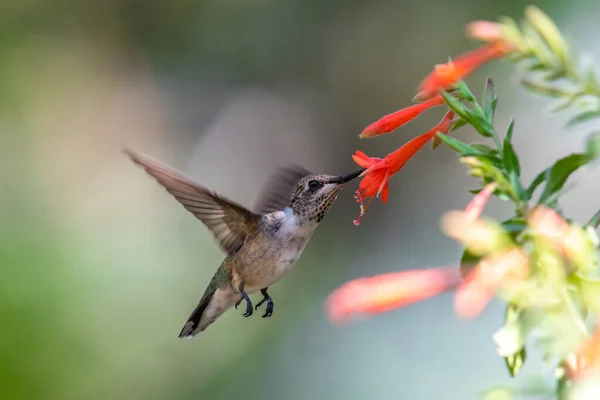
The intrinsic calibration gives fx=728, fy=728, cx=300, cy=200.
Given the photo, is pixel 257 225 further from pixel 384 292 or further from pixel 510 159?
pixel 510 159

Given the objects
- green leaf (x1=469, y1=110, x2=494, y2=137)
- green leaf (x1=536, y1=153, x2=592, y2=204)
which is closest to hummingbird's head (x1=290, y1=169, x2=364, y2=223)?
green leaf (x1=469, y1=110, x2=494, y2=137)

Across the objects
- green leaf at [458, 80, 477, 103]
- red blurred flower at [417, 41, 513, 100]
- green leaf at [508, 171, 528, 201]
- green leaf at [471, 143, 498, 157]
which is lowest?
green leaf at [508, 171, 528, 201]

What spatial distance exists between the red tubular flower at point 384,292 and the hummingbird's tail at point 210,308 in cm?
215

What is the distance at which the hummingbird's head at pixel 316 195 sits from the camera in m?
2.96

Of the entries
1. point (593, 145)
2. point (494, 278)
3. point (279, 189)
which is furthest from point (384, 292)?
point (279, 189)

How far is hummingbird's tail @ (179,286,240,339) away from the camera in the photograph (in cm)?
340

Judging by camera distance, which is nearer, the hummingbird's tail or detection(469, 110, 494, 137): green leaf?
detection(469, 110, 494, 137): green leaf

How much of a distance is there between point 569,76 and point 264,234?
226cm

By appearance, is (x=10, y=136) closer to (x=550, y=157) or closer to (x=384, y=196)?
(x=550, y=157)

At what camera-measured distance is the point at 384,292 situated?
1.22 meters

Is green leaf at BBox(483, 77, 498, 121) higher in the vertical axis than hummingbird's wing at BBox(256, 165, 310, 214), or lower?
higher

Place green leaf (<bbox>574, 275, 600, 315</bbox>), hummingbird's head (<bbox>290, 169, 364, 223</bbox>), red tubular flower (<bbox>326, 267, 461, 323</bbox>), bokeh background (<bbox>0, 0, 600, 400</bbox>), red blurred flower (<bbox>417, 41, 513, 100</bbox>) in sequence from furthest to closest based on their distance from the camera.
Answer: bokeh background (<bbox>0, 0, 600, 400</bbox>)
hummingbird's head (<bbox>290, 169, 364, 223</bbox>)
red blurred flower (<bbox>417, 41, 513, 100</bbox>)
red tubular flower (<bbox>326, 267, 461, 323</bbox>)
green leaf (<bbox>574, 275, 600, 315</bbox>)

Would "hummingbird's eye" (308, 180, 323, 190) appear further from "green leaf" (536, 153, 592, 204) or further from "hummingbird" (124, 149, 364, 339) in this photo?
"green leaf" (536, 153, 592, 204)

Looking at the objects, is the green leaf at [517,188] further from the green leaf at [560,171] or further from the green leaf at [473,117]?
the green leaf at [473,117]
